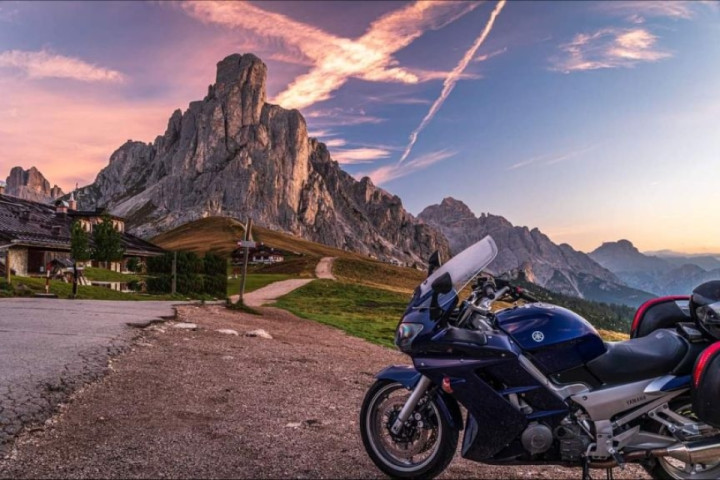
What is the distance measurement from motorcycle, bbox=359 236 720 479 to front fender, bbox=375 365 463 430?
0.02m

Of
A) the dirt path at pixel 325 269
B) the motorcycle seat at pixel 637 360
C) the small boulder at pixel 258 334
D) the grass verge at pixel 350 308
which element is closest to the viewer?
the motorcycle seat at pixel 637 360

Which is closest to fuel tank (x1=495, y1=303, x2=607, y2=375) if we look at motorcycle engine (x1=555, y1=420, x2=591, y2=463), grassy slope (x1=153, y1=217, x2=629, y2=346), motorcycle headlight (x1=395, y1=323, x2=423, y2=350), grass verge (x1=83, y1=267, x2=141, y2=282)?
motorcycle engine (x1=555, y1=420, x2=591, y2=463)

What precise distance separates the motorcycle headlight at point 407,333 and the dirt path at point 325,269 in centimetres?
5731

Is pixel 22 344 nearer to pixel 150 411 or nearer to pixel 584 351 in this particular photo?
pixel 150 411

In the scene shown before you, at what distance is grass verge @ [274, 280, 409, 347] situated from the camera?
71.8ft

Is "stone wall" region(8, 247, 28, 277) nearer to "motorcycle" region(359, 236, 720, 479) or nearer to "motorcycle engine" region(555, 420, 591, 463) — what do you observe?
"motorcycle" region(359, 236, 720, 479)

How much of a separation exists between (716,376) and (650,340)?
626 mm

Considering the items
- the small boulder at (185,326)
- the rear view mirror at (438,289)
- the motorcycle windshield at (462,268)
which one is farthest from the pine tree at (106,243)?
the rear view mirror at (438,289)

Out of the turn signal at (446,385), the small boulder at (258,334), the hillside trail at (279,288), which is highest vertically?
the turn signal at (446,385)

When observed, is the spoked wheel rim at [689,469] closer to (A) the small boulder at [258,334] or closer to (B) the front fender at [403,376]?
(B) the front fender at [403,376]

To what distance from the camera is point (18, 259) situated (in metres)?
39.8

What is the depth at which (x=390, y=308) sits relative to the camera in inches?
1447

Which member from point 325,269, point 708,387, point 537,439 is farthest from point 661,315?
point 325,269

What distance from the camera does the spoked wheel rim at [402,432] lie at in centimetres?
472
